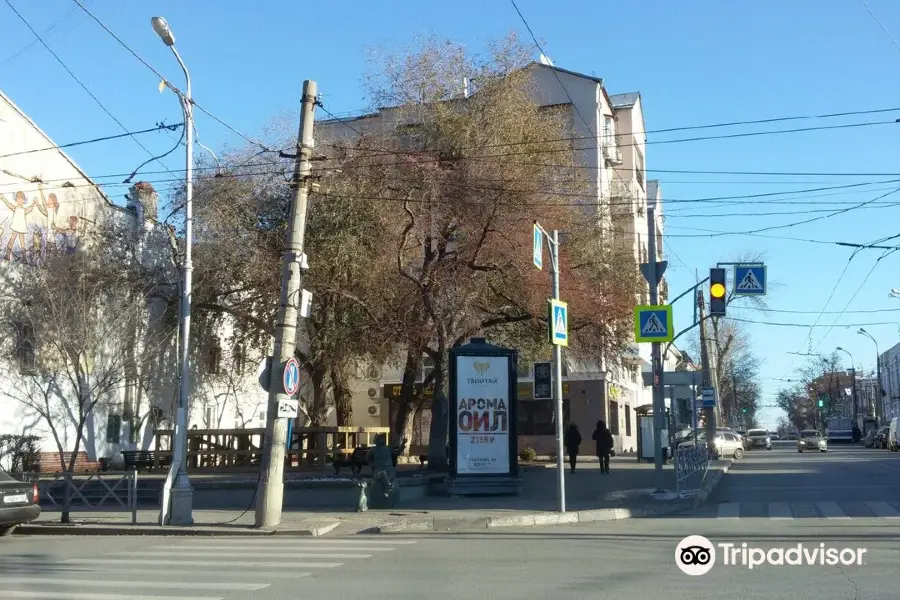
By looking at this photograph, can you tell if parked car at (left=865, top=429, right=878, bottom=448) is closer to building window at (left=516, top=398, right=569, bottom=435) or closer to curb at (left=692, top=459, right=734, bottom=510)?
building window at (left=516, top=398, right=569, bottom=435)

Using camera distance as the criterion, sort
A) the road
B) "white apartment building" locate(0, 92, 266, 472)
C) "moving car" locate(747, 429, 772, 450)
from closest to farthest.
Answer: the road < "white apartment building" locate(0, 92, 266, 472) < "moving car" locate(747, 429, 772, 450)

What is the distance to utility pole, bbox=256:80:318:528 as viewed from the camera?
1580 centimetres

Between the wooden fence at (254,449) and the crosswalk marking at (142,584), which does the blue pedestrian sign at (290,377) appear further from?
the wooden fence at (254,449)

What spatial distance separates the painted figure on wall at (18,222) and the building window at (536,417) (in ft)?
82.8

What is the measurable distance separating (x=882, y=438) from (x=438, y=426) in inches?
2052

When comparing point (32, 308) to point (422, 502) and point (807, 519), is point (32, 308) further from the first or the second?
point (807, 519)

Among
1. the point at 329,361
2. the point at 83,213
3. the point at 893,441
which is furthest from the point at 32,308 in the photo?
the point at 893,441

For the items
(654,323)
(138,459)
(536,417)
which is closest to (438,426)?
(654,323)

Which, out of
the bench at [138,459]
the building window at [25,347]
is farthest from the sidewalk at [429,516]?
the bench at [138,459]

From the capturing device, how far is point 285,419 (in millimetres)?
15938

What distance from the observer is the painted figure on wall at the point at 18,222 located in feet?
87.9

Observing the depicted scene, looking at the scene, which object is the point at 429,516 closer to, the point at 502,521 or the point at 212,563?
the point at 502,521

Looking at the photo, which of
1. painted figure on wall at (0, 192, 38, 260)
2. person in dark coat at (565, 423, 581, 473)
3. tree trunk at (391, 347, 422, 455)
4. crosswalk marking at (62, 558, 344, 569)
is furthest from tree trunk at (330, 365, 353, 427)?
crosswalk marking at (62, 558, 344, 569)

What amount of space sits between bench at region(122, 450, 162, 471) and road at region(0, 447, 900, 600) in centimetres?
1429
